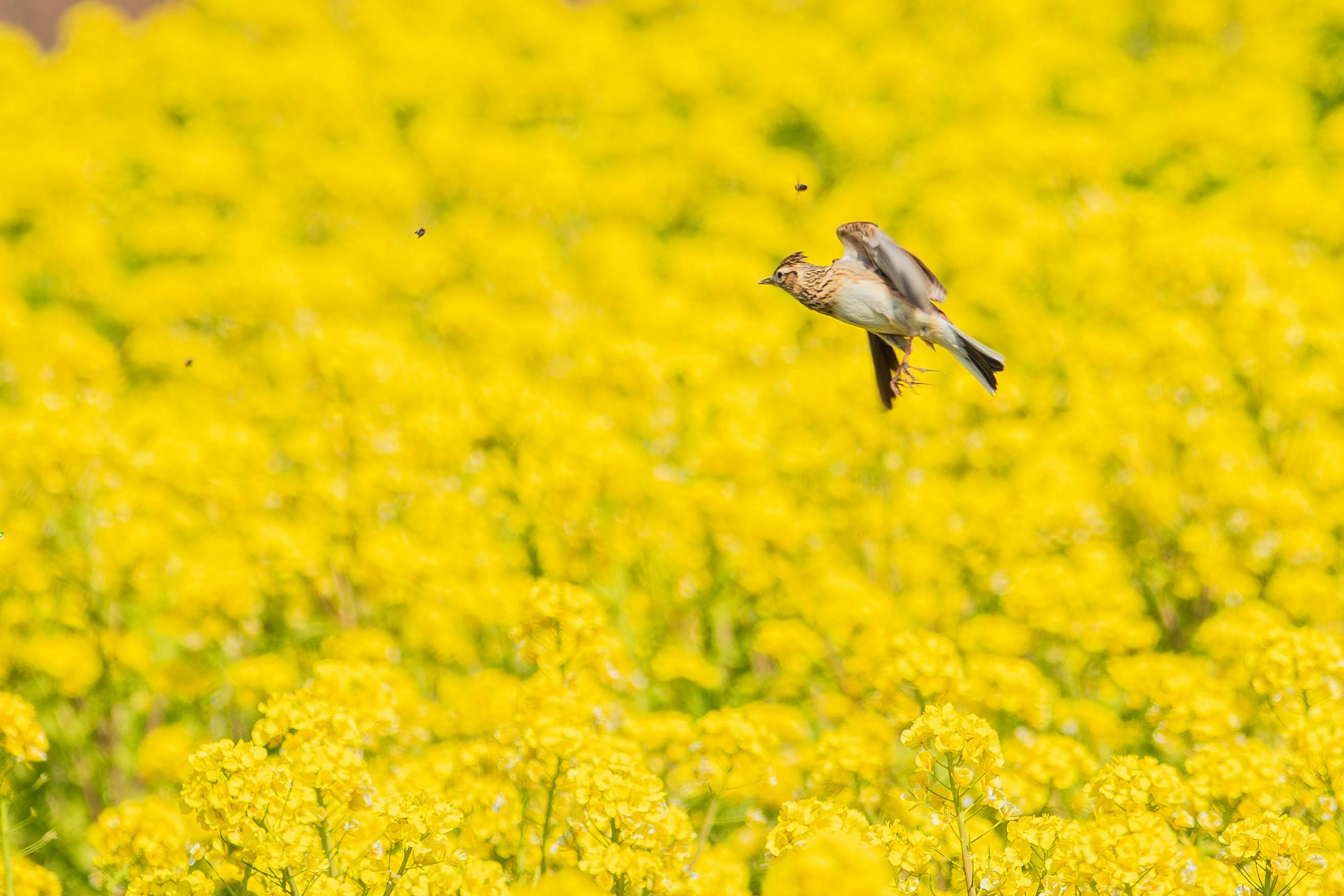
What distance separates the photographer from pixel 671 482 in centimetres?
694

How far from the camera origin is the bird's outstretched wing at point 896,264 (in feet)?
9.32

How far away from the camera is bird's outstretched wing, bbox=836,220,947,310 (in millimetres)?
2842

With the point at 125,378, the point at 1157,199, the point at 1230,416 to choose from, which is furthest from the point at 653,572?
the point at 1157,199

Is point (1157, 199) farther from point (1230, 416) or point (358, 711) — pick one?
point (358, 711)

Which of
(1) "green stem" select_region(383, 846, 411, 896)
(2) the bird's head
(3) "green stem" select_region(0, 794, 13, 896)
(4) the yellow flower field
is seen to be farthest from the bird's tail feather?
(3) "green stem" select_region(0, 794, 13, 896)

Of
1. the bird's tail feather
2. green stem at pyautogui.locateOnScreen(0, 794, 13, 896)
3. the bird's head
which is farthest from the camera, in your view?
green stem at pyautogui.locateOnScreen(0, 794, 13, 896)

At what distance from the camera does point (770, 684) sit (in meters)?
6.20

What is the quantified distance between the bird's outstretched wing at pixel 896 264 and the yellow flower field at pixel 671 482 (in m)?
1.22

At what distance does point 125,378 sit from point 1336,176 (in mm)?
10524

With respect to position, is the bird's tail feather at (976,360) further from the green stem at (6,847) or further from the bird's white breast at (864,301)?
the green stem at (6,847)

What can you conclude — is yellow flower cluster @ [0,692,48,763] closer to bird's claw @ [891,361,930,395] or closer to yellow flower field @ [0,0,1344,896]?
yellow flower field @ [0,0,1344,896]

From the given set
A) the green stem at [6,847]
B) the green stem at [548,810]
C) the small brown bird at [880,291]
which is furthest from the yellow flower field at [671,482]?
the small brown bird at [880,291]

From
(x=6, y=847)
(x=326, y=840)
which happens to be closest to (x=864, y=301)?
(x=326, y=840)

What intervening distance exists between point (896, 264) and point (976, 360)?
337mm
